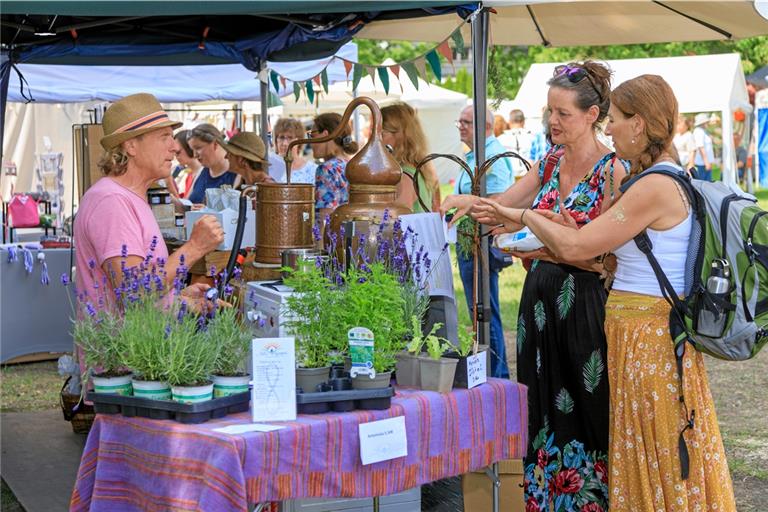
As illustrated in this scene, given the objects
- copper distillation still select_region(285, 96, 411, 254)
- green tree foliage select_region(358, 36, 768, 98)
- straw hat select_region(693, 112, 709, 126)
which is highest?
green tree foliage select_region(358, 36, 768, 98)

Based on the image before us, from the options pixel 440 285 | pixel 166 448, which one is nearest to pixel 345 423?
pixel 166 448

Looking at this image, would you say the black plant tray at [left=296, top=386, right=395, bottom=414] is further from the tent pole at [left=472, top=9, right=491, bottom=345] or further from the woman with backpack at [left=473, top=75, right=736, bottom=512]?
the tent pole at [left=472, top=9, right=491, bottom=345]

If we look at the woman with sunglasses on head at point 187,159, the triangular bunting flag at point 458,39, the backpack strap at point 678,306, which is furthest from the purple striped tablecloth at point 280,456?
the woman with sunglasses on head at point 187,159

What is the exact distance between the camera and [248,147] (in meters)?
5.86

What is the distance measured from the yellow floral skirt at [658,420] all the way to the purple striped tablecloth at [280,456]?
0.41 metres

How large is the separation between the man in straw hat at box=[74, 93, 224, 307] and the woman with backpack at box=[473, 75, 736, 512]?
1.17m

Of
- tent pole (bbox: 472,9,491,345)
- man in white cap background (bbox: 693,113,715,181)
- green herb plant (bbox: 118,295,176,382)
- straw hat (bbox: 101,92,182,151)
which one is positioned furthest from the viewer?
man in white cap background (bbox: 693,113,715,181)

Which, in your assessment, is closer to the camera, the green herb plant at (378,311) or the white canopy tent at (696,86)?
the green herb plant at (378,311)

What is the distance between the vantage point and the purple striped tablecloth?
7.97 ft

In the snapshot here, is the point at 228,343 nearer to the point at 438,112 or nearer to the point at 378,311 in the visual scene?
the point at 378,311

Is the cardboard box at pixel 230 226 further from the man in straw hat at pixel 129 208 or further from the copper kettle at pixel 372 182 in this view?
the copper kettle at pixel 372 182

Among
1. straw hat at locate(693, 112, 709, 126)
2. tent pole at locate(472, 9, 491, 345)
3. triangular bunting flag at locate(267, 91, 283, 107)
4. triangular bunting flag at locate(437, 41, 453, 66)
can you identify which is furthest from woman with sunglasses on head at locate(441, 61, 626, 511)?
straw hat at locate(693, 112, 709, 126)

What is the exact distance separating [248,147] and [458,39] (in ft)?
7.44

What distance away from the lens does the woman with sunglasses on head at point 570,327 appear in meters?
3.39
